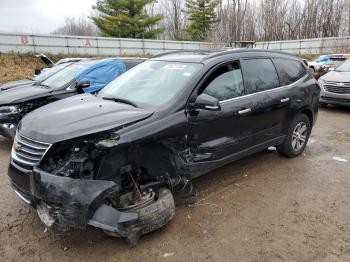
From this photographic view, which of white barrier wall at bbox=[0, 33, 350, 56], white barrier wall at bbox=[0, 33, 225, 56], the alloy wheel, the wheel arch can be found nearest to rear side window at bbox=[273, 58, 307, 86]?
the wheel arch

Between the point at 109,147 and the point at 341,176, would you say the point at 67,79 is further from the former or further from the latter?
the point at 341,176

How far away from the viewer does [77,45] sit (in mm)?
23891

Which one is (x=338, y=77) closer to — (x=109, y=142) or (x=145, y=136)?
(x=145, y=136)

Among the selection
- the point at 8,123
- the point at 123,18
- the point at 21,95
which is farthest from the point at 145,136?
the point at 123,18

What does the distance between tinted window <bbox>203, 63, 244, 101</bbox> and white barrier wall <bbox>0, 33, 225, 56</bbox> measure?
48.4 feet

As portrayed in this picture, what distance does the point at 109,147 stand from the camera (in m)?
2.98

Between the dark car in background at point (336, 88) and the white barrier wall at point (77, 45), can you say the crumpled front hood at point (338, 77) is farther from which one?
the white barrier wall at point (77, 45)

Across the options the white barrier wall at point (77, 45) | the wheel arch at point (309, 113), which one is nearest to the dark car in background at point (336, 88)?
the wheel arch at point (309, 113)

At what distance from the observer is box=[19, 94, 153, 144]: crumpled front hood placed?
301 centimetres

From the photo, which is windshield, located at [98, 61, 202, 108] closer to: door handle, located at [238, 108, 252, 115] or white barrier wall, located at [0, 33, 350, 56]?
door handle, located at [238, 108, 252, 115]

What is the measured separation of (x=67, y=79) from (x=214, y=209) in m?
4.73

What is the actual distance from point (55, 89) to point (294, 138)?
15.2 feet

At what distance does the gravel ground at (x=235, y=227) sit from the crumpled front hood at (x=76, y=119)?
1.09 meters

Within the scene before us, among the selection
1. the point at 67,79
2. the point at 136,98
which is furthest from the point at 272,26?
the point at 136,98
